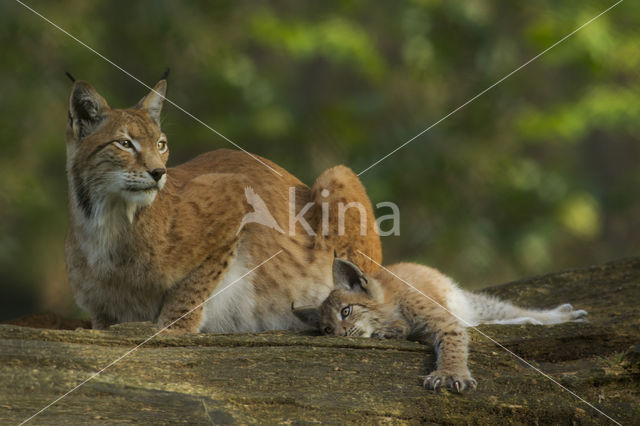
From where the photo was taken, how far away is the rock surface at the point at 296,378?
3.88 meters

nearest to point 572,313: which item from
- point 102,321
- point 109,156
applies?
point 102,321

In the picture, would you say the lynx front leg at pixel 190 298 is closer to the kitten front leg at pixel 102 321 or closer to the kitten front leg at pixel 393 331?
the kitten front leg at pixel 102 321

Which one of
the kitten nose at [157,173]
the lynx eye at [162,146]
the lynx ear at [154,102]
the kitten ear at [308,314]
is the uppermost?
the lynx ear at [154,102]

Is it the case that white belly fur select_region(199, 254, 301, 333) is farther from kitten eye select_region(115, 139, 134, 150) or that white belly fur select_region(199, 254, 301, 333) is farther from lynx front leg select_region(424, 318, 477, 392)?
lynx front leg select_region(424, 318, 477, 392)

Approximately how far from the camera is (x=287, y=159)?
12.3m

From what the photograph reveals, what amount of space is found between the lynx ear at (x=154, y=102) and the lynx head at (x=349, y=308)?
5.32ft

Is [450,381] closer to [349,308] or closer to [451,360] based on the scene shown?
[451,360]

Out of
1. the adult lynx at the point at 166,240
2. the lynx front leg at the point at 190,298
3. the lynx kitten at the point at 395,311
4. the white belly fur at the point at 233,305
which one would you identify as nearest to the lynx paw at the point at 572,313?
the lynx kitten at the point at 395,311

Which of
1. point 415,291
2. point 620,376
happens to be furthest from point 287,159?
point 620,376

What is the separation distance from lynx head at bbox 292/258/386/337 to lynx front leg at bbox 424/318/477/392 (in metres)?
0.48

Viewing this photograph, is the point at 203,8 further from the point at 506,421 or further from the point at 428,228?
the point at 506,421

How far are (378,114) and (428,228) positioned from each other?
81.5 inches

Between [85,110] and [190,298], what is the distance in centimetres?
142

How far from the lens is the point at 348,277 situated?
5.46 m
